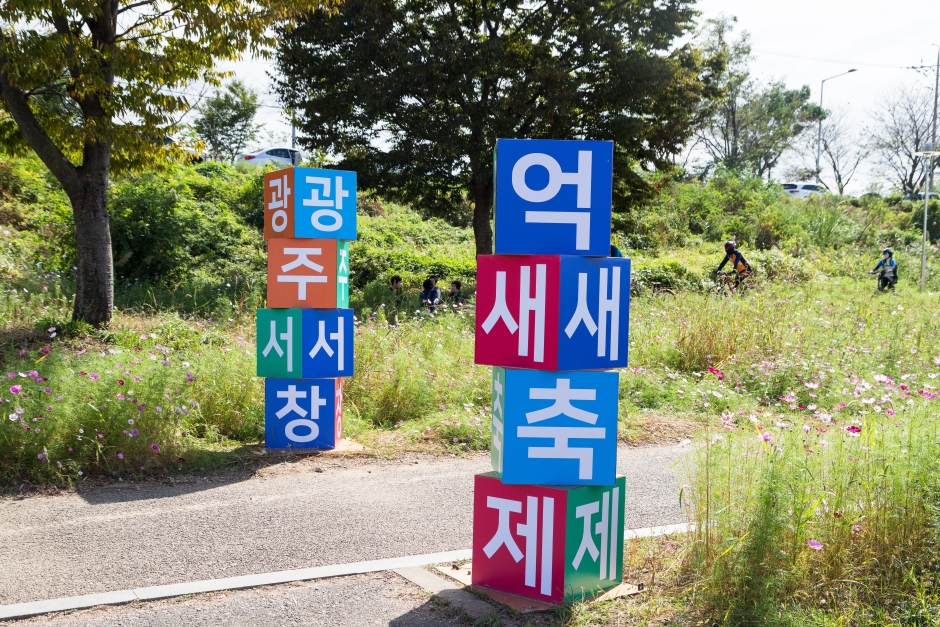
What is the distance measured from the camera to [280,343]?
6.99m

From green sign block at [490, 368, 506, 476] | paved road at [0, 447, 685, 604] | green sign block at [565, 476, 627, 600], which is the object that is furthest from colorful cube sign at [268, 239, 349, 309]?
green sign block at [565, 476, 627, 600]

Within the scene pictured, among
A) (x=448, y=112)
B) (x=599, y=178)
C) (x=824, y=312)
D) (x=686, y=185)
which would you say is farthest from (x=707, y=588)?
(x=686, y=185)

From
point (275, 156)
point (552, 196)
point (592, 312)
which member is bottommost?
point (592, 312)

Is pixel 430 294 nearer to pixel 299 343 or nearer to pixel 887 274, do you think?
pixel 299 343

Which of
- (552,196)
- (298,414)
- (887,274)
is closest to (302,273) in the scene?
(298,414)

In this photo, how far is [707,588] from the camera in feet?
11.8

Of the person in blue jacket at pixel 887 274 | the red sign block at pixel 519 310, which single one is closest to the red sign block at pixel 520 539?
the red sign block at pixel 519 310

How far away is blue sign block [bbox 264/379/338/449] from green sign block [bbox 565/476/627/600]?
12.0ft

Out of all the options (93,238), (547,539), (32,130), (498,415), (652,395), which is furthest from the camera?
(93,238)

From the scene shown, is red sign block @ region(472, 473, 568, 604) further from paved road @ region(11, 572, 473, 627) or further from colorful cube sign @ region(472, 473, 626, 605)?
paved road @ region(11, 572, 473, 627)

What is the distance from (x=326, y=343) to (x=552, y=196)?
146 inches

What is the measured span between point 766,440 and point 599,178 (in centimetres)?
158

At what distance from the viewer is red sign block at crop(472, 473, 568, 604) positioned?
386cm

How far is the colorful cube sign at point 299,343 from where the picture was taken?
698 centimetres
